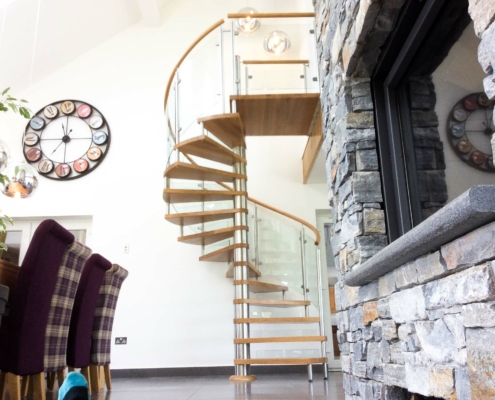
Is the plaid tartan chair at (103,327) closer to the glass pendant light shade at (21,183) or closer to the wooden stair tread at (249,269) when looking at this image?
the glass pendant light shade at (21,183)

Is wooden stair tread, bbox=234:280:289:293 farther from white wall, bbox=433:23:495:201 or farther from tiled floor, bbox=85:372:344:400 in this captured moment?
white wall, bbox=433:23:495:201

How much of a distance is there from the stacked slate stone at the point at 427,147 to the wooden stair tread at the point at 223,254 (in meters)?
3.42

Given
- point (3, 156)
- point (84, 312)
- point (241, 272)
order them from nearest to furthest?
1. point (3, 156)
2. point (84, 312)
3. point (241, 272)

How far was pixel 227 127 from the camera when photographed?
555 cm

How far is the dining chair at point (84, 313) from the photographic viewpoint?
12.1ft

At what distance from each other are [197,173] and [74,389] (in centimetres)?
347

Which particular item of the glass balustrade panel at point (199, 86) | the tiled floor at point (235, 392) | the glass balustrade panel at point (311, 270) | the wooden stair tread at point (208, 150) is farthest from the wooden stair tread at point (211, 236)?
the tiled floor at point (235, 392)

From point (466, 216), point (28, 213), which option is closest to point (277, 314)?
point (28, 213)

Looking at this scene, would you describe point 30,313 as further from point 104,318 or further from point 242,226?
point 242,226

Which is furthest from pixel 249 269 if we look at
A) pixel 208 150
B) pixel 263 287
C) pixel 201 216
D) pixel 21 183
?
pixel 21 183

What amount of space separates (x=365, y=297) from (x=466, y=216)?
132 centimetres

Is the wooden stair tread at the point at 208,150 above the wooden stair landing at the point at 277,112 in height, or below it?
below

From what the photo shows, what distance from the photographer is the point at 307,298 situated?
604 cm

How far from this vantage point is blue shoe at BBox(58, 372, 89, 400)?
7.96 feet
